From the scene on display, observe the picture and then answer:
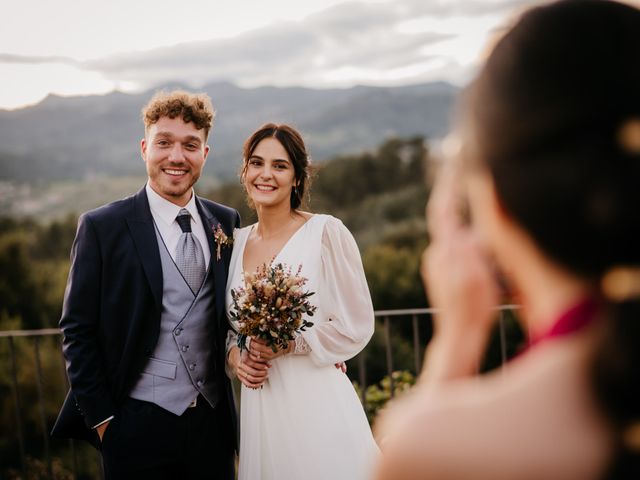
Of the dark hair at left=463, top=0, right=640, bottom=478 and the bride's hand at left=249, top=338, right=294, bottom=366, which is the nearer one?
the dark hair at left=463, top=0, right=640, bottom=478

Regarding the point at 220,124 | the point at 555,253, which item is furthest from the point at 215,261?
the point at 220,124

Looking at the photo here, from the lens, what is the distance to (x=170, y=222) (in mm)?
3006

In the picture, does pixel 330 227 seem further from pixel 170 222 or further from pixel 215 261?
pixel 170 222

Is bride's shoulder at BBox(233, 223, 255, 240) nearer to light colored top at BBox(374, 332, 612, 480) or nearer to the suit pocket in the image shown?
the suit pocket

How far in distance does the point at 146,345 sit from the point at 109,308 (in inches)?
9.5

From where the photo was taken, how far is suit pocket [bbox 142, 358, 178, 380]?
280 cm

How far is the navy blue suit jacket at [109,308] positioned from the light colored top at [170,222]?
80mm

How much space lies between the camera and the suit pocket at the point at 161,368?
2799 mm

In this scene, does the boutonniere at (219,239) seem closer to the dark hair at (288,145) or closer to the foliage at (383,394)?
the dark hair at (288,145)

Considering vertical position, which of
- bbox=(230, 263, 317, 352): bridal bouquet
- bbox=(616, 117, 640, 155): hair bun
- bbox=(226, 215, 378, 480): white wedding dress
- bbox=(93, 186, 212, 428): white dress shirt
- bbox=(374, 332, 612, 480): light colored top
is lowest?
bbox=(226, 215, 378, 480): white wedding dress

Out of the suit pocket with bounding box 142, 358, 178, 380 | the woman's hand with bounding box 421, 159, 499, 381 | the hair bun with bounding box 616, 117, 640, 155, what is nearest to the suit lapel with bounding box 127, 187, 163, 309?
the suit pocket with bounding box 142, 358, 178, 380

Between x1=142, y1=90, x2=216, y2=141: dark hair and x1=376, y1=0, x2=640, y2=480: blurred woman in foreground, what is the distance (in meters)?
2.62

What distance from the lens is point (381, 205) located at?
57.7 feet

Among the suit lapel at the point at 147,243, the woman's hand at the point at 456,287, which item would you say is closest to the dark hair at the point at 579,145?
the woman's hand at the point at 456,287
